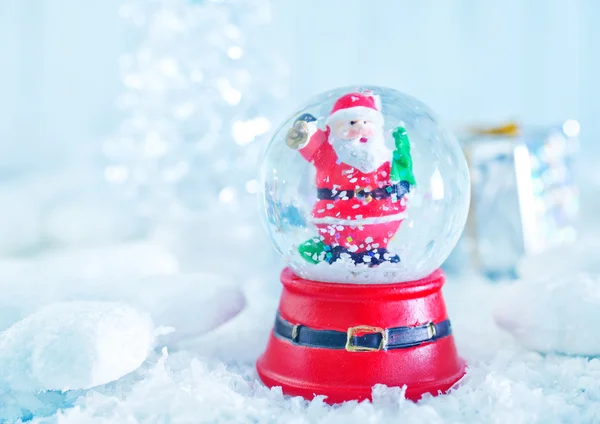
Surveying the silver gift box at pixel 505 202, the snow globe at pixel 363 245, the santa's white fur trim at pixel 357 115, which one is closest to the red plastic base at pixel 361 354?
the snow globe at pixel 363 245

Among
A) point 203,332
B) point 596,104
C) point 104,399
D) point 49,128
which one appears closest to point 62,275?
point 203,332

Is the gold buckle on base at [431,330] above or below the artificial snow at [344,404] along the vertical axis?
above

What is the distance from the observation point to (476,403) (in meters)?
0.89

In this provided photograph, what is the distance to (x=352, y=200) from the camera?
95cm

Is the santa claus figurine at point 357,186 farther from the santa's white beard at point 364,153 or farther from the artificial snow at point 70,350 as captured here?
the artificial snow at point 70,350

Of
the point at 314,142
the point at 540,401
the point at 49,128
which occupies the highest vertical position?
the point at 314,142

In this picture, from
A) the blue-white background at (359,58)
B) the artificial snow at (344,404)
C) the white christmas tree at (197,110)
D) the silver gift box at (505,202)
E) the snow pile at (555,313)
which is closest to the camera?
the artificial snow at (344,404)

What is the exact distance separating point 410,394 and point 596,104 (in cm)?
165

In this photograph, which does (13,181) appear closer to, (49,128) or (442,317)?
(49,128)

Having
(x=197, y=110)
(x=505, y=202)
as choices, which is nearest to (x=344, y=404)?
(x=505, y=202)

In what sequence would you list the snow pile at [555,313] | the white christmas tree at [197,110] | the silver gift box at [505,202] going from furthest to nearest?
the white christmas tree at [197,110] → the silver gift box at [505,202] → the snow pile at [555,313]

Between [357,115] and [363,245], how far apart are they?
167 mm

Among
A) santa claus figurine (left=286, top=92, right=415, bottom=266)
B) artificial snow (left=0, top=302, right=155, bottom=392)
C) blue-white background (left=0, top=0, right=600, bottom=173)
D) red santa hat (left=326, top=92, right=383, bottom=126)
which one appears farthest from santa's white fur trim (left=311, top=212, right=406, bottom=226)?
blue-white background (left=0, top=0, right=600, bottom=173)

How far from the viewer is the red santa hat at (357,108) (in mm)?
976
